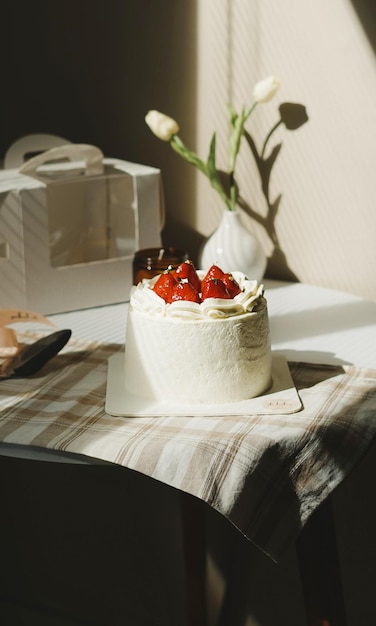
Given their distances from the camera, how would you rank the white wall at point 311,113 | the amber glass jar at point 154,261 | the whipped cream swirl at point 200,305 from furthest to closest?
the white wall at point 311,113 < the amber glass jar at point 154,261 < the whipped cream swirl at point 200,305

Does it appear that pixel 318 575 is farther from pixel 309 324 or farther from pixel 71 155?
pixel 71 155

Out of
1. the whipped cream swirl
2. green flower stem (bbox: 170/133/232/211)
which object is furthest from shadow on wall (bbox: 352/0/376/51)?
the whipped cream swirl

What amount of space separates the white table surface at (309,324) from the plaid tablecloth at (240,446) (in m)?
0.22

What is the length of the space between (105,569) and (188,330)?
939mm

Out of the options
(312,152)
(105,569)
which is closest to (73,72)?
(312,152)

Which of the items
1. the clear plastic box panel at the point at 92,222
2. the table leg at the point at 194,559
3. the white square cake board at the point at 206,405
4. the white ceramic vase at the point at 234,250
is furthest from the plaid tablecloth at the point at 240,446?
the clear plastic box panel at the point at 92,222

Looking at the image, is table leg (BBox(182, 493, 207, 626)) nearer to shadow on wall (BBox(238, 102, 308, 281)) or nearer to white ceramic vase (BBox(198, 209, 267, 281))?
white ceramic vase (BBox(198, 209, 267, 281))

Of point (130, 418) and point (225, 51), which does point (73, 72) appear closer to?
point (225, 51)

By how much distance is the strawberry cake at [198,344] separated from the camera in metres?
1.03

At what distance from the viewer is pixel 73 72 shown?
1981mm

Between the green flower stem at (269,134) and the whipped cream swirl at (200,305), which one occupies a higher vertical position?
the green flower stem at (269,134)

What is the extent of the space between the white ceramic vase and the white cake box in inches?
4.9

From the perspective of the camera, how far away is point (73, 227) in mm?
1738

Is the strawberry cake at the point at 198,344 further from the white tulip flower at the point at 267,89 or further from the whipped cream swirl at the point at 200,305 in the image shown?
the white tulip flower at the point at 267,89
